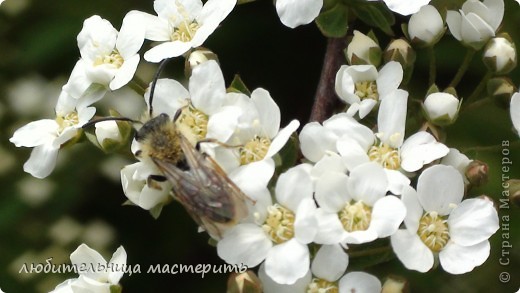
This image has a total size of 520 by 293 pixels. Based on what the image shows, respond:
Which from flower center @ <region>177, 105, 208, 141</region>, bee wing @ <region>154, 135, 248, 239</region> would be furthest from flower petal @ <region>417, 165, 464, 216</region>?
flower center @ <region>177, 105, 208, 141</region>

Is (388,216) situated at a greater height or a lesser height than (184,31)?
lesser

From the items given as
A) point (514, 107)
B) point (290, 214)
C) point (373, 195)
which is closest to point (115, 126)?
point (290, 214)

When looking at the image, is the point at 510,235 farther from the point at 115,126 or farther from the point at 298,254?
the point at 115,126

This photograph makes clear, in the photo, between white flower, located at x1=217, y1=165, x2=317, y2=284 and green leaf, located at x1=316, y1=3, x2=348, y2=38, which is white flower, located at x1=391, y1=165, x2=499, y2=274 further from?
green leaf, located at x1=316, y1=3, x2=348, y2=38

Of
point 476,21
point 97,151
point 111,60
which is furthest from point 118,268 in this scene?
point 97,151

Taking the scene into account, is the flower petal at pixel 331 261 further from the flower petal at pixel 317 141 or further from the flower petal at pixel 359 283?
the flower petal at pixel 317 141

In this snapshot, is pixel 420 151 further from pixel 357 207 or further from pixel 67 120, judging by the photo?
pixel 67 120

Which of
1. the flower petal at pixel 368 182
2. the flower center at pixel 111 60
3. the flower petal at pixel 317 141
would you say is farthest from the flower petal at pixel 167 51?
the flower petal at pixel 368 182
